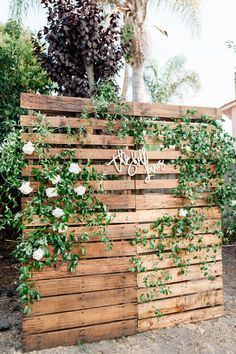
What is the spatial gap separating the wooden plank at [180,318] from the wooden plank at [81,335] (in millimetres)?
125

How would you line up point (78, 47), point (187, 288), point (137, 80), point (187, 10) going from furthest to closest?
point (187, 10) → point (137, 80) → point (78, 47) → point (187, 288)

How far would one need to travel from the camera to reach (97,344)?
2.95 meters

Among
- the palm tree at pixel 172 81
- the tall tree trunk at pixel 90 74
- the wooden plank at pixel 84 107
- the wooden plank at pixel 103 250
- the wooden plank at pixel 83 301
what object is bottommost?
the wooden plank at pixel 83 301

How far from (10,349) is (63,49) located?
3.54m

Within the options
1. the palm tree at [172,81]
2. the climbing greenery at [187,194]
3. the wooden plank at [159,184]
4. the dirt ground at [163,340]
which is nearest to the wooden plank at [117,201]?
the wooden plank at [159,184]

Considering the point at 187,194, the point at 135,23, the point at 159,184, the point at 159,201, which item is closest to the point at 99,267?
the point at 159,201

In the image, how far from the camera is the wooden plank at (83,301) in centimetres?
284

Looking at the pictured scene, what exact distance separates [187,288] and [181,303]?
6.2 inches

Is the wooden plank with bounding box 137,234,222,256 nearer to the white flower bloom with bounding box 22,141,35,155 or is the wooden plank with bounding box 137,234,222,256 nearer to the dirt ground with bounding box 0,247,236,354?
the dirt ground with bounding box 0,247,236,354

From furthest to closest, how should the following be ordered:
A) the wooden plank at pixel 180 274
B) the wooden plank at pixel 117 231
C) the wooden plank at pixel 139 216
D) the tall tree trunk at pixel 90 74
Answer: the tall tree trunk at pixel 90 74, the wooden plank at pixel 180 274, the wooden plank at pixel 139 216, the wooden plank at pixel 117 231

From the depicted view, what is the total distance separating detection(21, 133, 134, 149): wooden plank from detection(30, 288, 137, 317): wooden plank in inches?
52.3

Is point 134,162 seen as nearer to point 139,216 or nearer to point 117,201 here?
point 117,201

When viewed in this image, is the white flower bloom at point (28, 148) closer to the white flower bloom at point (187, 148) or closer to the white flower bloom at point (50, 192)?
the white flower bloom at point (50, 192)

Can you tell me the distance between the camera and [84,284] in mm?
2961
